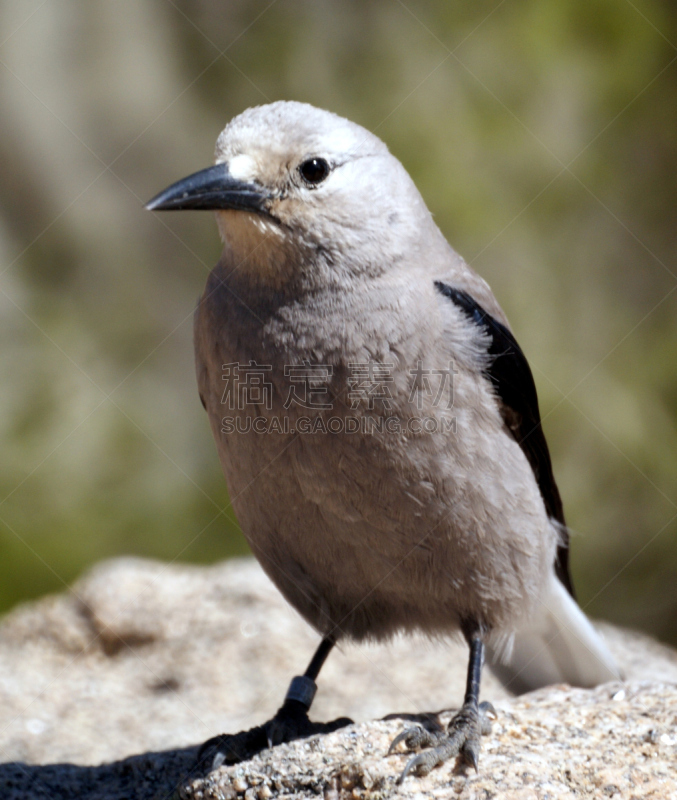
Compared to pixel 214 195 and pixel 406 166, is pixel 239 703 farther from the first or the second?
pixel 406 166

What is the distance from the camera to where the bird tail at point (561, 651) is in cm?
368

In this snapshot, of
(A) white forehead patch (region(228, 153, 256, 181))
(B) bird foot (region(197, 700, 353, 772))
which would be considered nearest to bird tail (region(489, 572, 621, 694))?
(B) bird foot (region(197, 700, 353, 772))

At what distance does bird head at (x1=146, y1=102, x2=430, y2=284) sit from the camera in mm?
2668

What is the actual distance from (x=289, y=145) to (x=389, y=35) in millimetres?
4041

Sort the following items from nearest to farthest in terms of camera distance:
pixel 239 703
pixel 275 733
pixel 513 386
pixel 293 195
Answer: pixel 293 195 → pixel 275 733 → pixel 513 386 → pixel 239 703

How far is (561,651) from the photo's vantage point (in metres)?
3.74

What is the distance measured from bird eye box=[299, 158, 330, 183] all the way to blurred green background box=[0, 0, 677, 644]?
3456 mm

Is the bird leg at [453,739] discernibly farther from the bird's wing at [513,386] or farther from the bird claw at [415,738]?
the bird's wing at [513,386]

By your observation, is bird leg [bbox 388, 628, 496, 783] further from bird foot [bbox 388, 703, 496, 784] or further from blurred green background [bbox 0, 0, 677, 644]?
blurred green background [bbox 0, 0, 677, 644]

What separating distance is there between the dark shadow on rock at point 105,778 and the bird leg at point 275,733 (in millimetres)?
92

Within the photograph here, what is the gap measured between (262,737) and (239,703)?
3.44 feet

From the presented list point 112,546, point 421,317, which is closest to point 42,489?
point 112,546

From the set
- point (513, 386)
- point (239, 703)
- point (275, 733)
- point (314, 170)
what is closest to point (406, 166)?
point (513, 386)

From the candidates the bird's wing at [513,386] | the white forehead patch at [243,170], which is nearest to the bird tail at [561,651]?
the bird's wing at [513,386]
